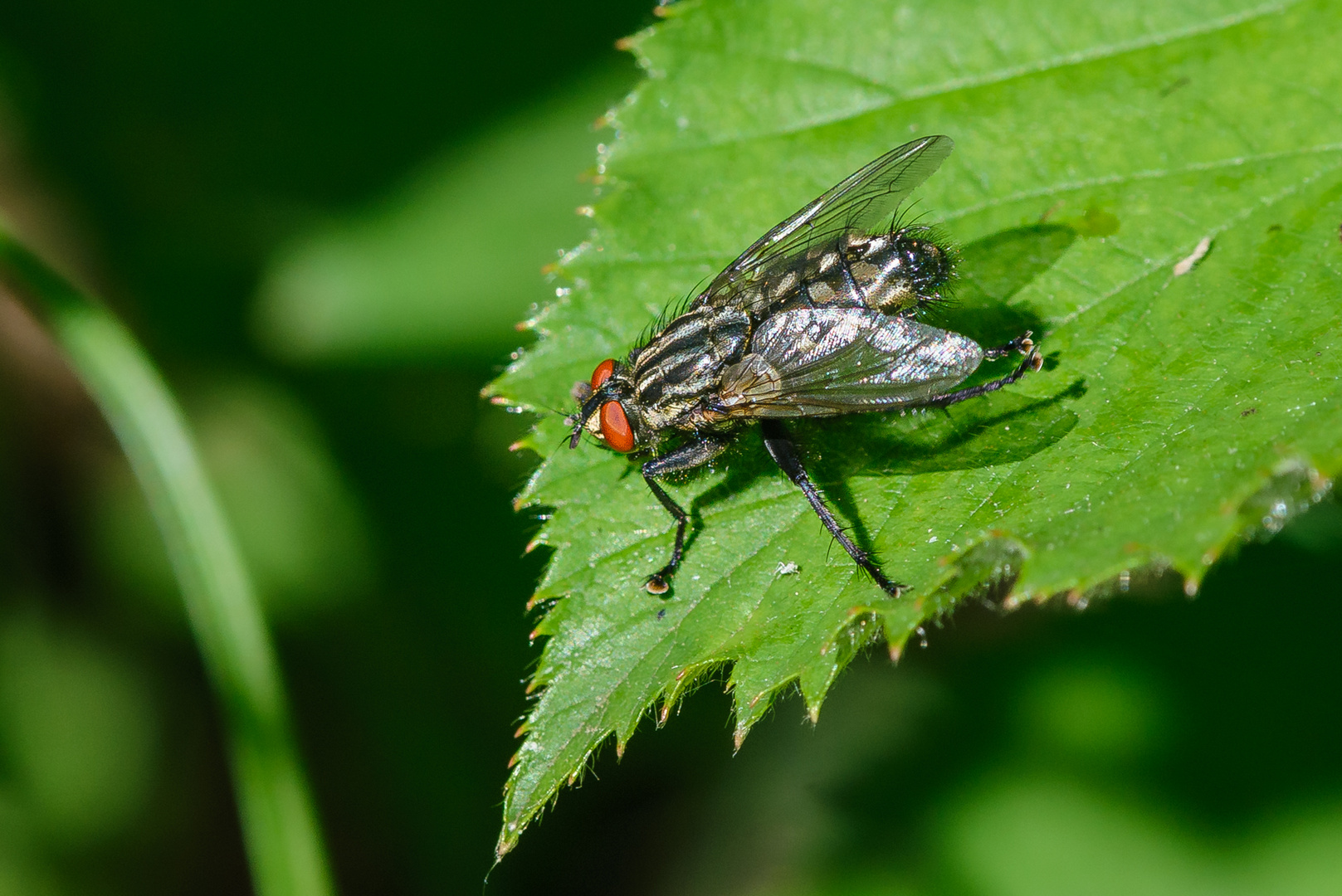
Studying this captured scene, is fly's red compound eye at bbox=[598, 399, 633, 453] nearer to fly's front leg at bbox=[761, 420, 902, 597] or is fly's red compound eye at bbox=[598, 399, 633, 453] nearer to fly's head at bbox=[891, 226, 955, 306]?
fly's front leg at bbox=[761, 420, 902, 597]

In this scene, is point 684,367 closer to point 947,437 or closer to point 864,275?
point 864,275

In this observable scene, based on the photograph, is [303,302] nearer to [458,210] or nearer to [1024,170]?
[458,210]

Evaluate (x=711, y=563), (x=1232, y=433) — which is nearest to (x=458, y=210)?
(x=711, y=563)

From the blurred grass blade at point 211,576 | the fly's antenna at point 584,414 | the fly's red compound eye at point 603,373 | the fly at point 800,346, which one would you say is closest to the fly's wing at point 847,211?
the fly at point 800,346

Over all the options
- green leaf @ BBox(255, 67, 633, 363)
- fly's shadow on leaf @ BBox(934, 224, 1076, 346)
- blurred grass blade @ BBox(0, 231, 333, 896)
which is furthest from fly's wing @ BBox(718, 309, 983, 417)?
green leaf @ BBox(255, 67, 633, 363)

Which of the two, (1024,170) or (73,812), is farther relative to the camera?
(73,812)

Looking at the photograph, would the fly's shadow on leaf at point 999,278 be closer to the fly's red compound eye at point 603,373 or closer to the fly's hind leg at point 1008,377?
the fly's hind leg at point 1008,377
